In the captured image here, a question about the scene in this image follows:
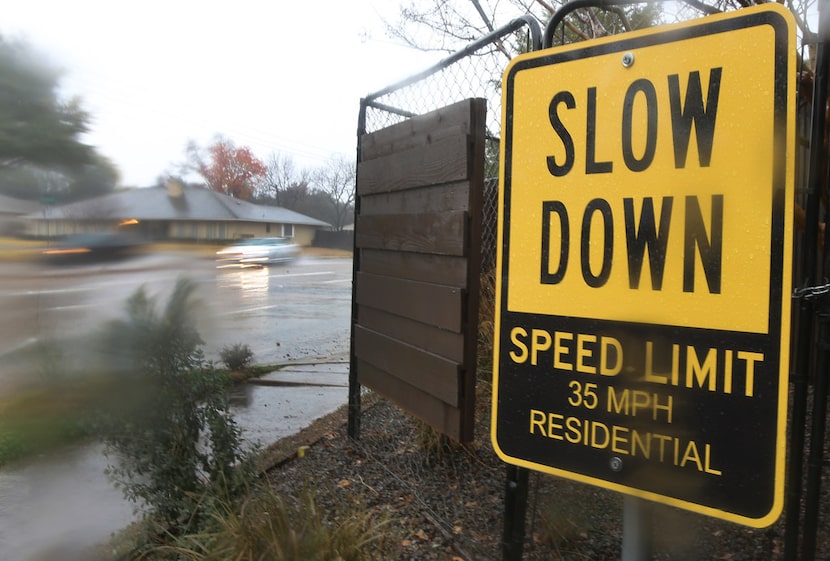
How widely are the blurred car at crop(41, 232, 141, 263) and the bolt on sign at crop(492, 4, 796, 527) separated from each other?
0.94m

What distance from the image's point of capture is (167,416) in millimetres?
2514

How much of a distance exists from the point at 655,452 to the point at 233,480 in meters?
2.01

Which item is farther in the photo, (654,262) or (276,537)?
(276,537)

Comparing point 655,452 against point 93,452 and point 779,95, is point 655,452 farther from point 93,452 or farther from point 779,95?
point 93,452

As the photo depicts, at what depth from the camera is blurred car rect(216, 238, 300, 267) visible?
5.44 ft

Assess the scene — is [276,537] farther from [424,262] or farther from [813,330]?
[813,330]

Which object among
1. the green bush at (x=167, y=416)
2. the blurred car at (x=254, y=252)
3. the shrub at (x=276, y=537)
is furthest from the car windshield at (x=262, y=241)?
the shrub at (x=276, y=537)

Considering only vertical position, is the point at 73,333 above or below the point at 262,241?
below

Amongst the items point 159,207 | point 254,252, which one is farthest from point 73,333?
point 254,252

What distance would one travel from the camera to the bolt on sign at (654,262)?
1275 millimetres

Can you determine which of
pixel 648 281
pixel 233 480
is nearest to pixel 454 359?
pixel 233 480

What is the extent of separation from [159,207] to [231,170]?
24cm

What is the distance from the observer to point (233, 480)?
2785 mm

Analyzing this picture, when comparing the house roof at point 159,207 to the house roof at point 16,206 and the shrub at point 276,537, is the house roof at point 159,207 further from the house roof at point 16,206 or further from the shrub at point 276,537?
the shrub at point 276,537
